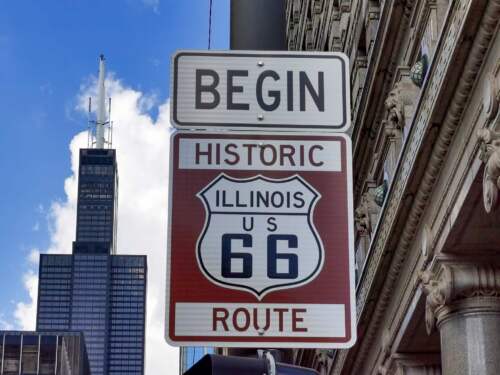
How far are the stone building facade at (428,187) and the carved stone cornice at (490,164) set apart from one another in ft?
0.07

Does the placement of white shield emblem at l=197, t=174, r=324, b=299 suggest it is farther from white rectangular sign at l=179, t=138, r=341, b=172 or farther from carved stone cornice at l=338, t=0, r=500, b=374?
carved stone cornice at l=338, t=0, r=500, b=374

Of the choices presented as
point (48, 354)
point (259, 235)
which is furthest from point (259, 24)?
point (48, 354)

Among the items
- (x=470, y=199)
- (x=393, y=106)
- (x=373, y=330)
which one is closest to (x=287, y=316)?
(x=470, y=199)

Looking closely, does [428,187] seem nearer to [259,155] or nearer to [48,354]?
[259,155]

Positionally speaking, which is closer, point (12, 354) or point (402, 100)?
point (402, 100)

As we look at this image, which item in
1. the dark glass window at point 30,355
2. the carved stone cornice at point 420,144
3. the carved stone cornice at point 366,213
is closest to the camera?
the carved stone cornice at point 420,144

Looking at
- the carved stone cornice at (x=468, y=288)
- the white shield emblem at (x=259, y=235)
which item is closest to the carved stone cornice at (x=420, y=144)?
the carved stone cornice at (x=468, y=288)

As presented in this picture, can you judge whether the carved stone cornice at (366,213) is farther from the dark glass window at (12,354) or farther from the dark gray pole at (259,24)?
the dark glass window at (12,354)

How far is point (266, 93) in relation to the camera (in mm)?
7355

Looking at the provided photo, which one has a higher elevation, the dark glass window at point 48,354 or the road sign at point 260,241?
the dark glass window at point 48,354

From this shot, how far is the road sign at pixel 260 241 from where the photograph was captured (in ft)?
22.1

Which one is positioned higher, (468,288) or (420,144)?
(420,144)

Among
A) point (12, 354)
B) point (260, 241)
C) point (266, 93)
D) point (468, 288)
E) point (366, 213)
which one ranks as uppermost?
point (12, 354)

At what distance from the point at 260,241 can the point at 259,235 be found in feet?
0.14
